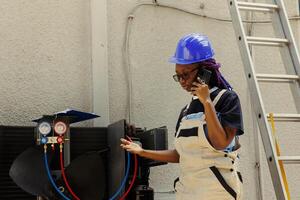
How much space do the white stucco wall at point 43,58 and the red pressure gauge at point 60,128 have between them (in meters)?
0.58

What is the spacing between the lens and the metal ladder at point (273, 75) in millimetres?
2172

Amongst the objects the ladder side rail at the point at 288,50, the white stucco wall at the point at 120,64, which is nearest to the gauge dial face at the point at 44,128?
the white stucco wall at the point at 120,64

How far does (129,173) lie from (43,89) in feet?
3.00

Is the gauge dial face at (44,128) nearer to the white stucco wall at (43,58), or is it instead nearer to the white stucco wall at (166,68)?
the white stucco wall at (43,58)

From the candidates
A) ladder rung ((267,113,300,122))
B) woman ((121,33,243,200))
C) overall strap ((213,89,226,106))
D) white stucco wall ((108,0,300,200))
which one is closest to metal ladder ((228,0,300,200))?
ladder rung ((267,113,300,122))

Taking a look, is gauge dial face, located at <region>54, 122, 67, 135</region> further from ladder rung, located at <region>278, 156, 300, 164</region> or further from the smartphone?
ladder rung, located at <region>278, 156, 300, 164</region>

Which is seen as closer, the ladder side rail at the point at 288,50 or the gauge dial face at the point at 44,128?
the gauge dial face at the point at 44,128

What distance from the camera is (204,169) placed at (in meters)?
2.07

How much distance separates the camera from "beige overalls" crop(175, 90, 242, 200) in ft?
6.67

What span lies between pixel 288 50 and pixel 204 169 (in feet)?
3.36

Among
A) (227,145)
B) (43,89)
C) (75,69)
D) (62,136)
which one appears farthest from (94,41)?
(227,145)

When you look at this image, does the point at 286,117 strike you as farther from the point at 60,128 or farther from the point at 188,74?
the point at 60,128

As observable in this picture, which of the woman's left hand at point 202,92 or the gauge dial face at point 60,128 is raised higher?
the gauge dial face at point 60,128

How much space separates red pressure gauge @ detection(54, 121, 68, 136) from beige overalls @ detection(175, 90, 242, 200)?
678 millimetres
